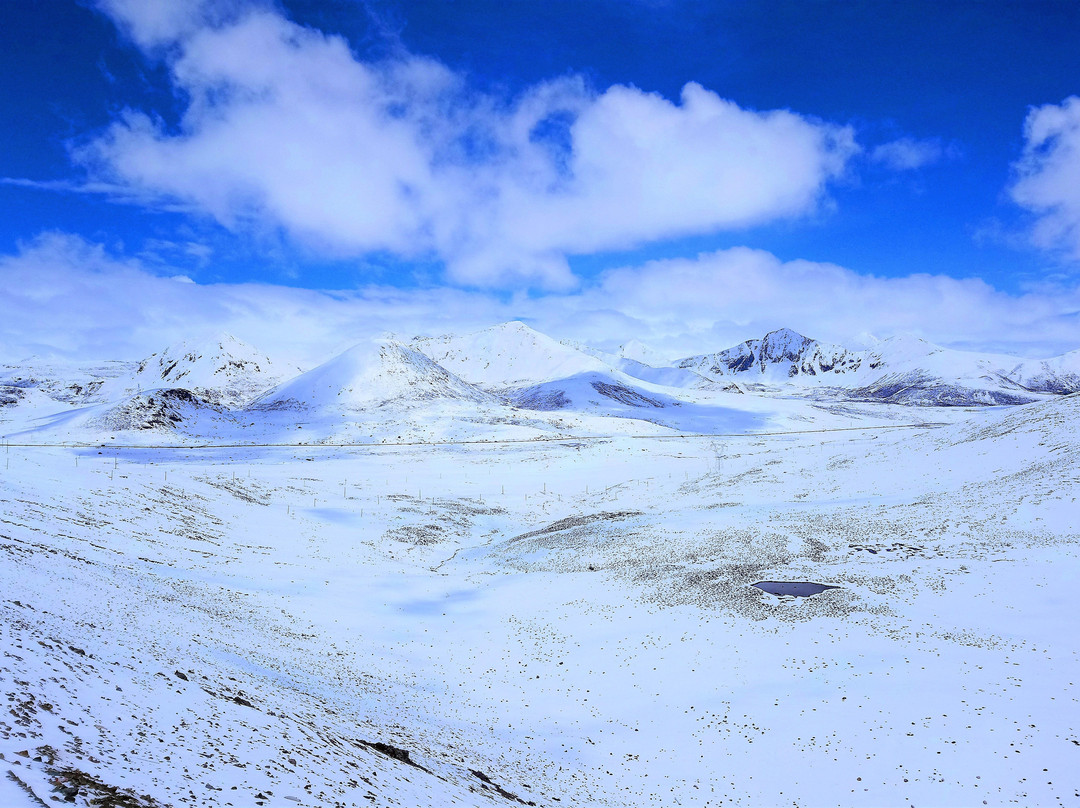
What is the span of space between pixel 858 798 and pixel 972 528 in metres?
28.7

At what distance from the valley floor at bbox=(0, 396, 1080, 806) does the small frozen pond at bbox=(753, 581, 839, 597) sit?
1015 millimetres

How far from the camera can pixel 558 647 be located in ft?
94.8

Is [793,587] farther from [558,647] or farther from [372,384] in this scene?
[372,384]

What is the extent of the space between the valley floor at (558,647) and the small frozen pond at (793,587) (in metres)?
1.01

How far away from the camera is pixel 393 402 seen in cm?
15475

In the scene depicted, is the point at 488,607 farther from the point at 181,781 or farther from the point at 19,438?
the point at 19,438

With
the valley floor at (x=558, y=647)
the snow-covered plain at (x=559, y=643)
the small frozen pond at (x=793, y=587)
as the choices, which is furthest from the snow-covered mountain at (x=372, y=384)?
the small frozen pond at (x=793, y=587)

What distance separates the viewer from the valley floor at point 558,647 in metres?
12.0

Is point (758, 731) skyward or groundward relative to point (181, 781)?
groundward

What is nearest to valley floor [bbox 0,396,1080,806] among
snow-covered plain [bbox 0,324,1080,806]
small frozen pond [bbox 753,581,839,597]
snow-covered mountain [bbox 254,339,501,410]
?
snow-covered plain [bbox 0,324,1080,806]

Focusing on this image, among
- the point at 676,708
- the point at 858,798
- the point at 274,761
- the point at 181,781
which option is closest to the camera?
the point at 181,781

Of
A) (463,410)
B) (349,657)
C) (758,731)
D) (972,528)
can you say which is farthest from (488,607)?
(463,410)

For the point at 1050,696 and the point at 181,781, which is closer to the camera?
the point at 181,781

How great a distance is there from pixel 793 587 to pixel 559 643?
1403 cm
